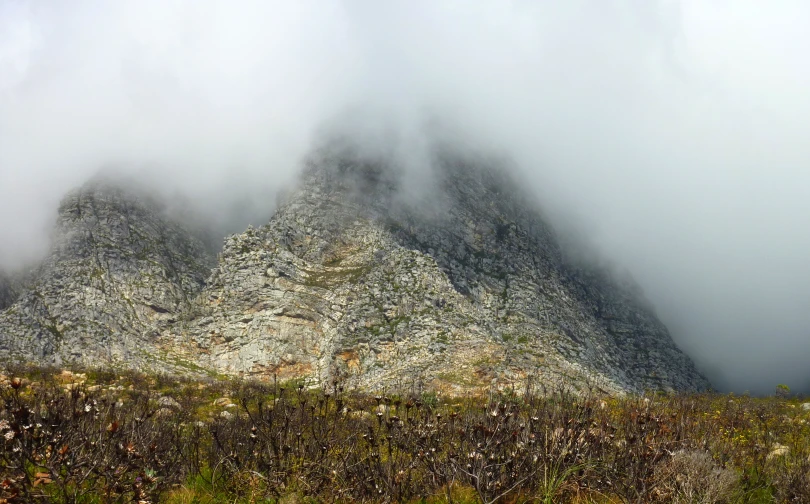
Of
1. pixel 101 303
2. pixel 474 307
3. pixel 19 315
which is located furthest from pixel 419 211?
pixel 19 315

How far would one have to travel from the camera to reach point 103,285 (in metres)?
40.1

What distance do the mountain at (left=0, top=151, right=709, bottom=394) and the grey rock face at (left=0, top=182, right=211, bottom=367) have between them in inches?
5.3

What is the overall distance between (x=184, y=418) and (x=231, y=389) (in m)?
10.9

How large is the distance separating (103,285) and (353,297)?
20.1 m

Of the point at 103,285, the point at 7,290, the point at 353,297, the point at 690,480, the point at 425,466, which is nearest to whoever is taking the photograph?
the point at 690,480

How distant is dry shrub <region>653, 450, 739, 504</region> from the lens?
222 inches

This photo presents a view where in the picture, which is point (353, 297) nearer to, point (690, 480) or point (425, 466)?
point (425, 466)

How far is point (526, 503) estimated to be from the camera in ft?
18.8

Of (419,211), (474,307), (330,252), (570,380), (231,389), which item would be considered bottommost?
(231,389)

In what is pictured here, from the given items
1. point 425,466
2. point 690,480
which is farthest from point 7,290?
point 690,480

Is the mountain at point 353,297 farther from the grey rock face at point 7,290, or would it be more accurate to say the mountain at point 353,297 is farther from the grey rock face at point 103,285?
the grey rock face at point 7,290

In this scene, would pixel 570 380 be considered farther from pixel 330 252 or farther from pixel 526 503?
pixel 526 503

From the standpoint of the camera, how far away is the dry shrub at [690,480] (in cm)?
564

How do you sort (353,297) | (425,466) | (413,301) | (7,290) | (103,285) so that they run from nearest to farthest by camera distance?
1. (425,466)
2. (413,301)
3. (353,297)
4. (103,285)
5. (7,290)
